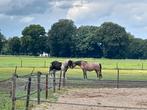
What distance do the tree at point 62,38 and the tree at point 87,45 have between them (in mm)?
2157

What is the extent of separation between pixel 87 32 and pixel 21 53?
2308 cm

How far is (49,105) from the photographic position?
66.5ft

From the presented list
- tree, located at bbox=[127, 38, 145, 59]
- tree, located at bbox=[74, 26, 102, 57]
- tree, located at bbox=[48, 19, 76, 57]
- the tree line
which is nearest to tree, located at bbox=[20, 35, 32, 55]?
the tree line

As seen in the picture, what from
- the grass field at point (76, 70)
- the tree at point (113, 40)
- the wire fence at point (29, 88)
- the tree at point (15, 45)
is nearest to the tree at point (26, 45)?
the tree at point (15, 45)

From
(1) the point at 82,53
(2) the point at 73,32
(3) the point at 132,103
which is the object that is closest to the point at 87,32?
(2) the point at 73,32

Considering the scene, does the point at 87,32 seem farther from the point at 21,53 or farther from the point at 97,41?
the point at 21,53

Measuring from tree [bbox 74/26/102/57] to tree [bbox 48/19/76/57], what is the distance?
2.16 metres

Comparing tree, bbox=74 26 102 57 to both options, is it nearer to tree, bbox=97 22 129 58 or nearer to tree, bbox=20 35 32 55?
tree, bbox=97 22 129 58

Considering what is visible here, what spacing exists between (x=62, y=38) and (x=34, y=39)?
8237 millimetres

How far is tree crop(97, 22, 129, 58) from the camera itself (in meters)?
143

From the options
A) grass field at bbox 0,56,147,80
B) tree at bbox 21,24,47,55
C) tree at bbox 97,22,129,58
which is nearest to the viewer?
grass field at bbox 0,56,147,80

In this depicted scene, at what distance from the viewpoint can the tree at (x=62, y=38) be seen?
14488cm

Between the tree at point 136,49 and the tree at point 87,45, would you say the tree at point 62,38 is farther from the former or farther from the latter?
the tree at point 136,49

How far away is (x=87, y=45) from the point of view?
150375 mm
